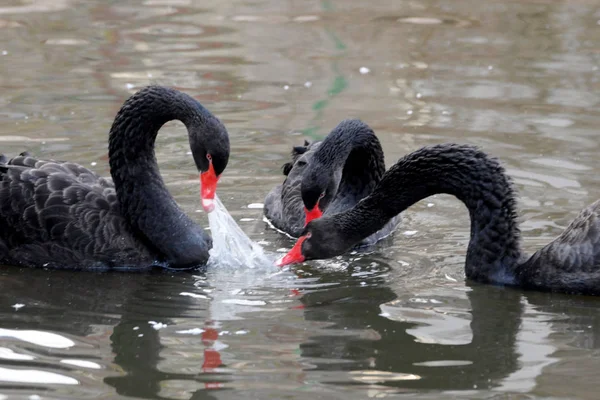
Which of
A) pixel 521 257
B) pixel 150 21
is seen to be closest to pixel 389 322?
pixel 521 257

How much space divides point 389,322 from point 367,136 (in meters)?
2.21

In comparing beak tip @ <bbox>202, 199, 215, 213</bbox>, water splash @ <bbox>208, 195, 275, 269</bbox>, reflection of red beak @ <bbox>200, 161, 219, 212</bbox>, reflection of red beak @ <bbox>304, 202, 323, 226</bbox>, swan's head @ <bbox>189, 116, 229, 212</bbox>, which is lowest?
water splash @ <bbox>208, 195, 275, 269</bbox>

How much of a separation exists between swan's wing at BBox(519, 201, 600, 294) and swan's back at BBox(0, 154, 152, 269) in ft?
7.48

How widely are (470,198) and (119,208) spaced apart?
211 cm

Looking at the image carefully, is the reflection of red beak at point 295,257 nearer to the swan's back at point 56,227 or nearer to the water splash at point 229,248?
the water splash at point 229,248

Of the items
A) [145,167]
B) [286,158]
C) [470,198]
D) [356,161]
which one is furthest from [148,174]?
[286,158]

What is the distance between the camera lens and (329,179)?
6.82m

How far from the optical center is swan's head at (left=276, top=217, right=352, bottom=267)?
20.4ft

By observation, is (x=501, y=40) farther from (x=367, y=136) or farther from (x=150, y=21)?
(x=367, y=136)

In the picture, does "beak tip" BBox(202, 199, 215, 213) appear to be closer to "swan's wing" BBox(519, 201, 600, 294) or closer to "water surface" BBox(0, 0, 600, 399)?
"water surface" BBox(0, 0, 600, 399)

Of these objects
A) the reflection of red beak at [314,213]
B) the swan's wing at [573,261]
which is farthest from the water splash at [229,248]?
the swan's wing at [573,261]

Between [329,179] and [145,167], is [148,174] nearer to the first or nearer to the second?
[145,167]

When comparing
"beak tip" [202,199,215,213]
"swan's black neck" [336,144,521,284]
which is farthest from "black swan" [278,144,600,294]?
"beak tip" [202,199,215,213]

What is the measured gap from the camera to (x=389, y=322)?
550cm
